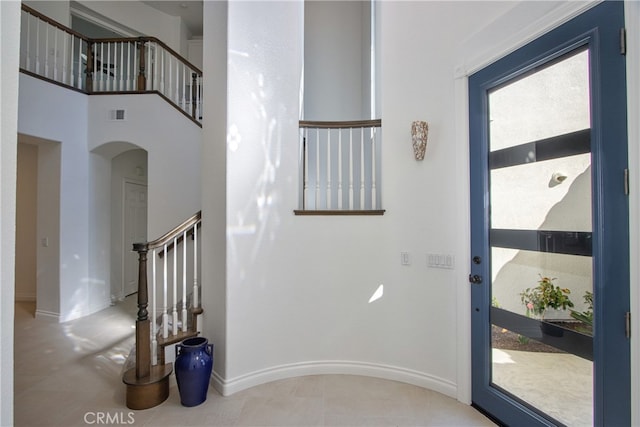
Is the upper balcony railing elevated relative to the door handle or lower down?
elevated

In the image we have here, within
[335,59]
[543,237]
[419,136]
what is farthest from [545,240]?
[335,59]

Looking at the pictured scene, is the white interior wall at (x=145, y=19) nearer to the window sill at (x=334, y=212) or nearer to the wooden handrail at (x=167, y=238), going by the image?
the wooden handrail at (x=167, y=238)

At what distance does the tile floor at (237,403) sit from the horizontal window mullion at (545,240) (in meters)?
1.20

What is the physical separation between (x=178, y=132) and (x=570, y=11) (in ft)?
14.9

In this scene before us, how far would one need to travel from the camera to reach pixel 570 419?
174cm

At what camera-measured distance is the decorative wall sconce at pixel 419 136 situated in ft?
8.32

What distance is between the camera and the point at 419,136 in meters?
2.54

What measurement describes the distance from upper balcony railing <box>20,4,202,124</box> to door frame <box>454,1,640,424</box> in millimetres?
3892

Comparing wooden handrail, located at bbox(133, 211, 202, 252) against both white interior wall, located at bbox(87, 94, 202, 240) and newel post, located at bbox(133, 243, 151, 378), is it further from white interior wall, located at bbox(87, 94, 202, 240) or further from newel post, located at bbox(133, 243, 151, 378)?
white interior wall, located at bbox(87, 94, 202, 240)

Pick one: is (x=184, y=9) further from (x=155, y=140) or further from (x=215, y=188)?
(x=215, y=188)

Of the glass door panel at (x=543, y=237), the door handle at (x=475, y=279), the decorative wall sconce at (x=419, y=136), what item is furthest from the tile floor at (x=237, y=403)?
the decorative wall sconce at (x=419, y=136)

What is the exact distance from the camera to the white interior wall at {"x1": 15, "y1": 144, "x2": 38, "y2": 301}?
5348mm

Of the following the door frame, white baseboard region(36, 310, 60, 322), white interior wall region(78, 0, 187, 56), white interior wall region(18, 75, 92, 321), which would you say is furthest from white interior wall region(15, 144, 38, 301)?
the door frame

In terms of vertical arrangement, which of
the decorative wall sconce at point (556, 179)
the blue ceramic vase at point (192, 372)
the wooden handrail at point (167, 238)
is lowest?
the blue ceramic vase at point (192, 372)
